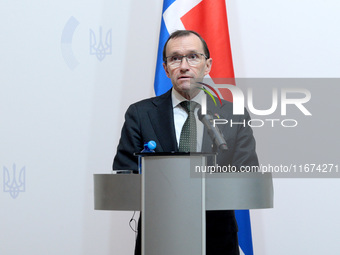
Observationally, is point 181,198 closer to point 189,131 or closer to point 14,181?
point 189,131

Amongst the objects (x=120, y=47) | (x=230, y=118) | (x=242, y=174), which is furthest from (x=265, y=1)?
(x=242, y=174)

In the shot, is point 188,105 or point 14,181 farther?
point 14,181

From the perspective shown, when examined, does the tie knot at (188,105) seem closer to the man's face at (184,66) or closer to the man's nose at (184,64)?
the man's face at (184,66)

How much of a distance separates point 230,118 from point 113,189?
1.50 feet

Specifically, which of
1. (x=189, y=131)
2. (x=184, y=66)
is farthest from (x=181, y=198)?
(x=184, y=66)

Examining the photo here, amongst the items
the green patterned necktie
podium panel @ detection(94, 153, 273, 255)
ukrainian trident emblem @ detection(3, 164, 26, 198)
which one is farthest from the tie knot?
ukrainian trident emblem @ detection(3, 164, 26, 198)

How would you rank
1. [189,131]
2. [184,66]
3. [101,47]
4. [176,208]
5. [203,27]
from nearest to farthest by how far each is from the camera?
[176,208] → [189,131] → [184,66] → [203,27] → [101,47]

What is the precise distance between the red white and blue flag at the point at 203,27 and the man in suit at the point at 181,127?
0.60 m

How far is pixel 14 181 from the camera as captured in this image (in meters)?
2.99

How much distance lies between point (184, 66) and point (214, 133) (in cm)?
73

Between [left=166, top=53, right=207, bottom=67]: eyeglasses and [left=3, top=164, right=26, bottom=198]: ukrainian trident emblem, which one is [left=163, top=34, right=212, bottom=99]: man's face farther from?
[left=3, top=164, right=26, bottom=198]: ukrainian trident emblem

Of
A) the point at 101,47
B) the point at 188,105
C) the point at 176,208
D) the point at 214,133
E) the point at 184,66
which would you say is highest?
the point at 101,47

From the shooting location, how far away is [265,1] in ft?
9.67

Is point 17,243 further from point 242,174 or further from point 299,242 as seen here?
point 242,174
